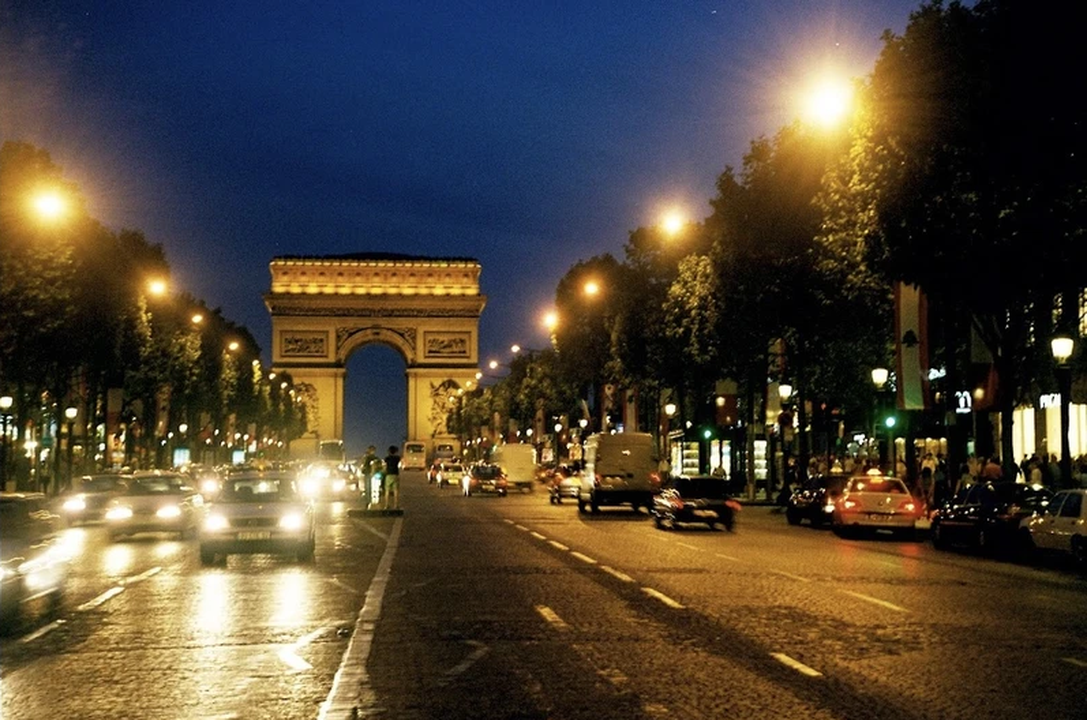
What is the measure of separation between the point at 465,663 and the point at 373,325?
16029 centimetres

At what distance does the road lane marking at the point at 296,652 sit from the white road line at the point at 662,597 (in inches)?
169

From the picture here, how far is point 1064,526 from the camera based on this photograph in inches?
1086

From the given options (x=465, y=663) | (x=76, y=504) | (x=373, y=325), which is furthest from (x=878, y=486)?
(x=373, y=325)

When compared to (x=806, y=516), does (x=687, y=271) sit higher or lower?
higher

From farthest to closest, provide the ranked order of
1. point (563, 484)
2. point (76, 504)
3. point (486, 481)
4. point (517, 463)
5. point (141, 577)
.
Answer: point (517, 463) → point (486, 481) → point (563, 484) → point (76, 504) → point (141, 577)

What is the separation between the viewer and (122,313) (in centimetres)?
7062

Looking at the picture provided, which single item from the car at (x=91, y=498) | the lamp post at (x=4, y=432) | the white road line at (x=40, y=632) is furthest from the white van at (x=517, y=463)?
the white road line at (x=40, y=632)

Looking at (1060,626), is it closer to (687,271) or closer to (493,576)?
(493,576)

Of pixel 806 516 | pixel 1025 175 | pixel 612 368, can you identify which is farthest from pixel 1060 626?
pixel 612 368

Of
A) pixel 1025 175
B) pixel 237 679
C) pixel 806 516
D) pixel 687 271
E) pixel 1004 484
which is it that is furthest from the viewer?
pixel 687 271

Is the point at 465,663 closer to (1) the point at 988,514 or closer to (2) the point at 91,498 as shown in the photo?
(1) the point at 988,514

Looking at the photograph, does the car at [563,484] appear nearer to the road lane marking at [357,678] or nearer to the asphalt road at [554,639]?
the asphalt road at [554,639]

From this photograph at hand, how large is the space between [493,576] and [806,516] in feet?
76.1

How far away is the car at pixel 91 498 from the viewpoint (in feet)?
133
